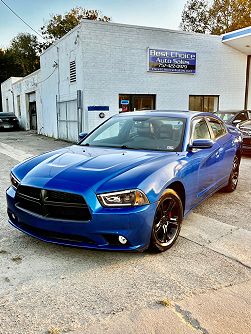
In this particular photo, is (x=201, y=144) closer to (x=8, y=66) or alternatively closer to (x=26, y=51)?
(x=8, y=66)

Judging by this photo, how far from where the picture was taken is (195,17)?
3856 cm

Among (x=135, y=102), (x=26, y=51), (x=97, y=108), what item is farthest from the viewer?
(x=26, y=51)

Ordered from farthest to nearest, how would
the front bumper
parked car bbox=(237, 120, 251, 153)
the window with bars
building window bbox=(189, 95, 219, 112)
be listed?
building window bbox=(189, 95, 219, 112)
the window with bars
parked car bbox=(237, 120, 251, 153)
the front bumper

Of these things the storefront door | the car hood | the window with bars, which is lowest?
the car hood

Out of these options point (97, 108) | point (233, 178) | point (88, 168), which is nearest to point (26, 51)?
point (97, 108)

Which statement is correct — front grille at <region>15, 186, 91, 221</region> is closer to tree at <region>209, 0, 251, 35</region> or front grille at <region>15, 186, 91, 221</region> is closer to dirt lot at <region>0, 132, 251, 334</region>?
dirt lot at <region>0, 132, 251, 334</region>

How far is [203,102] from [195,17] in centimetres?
2649

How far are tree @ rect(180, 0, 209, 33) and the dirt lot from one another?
38091 mm

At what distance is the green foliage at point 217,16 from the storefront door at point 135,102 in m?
22.0

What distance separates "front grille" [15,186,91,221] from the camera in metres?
3.07

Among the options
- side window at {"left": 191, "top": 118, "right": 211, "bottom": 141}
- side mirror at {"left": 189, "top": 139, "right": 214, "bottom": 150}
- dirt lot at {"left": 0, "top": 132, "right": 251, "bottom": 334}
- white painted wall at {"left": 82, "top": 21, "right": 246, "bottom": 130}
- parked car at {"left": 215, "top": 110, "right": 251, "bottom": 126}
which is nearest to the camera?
dirt lot at {"left": 0, "top": 132, "right": 251, "bottom": 334}

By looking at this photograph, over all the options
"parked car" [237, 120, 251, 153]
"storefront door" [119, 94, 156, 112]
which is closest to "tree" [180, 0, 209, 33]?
"storefront door" [119, 94, 156, 112]

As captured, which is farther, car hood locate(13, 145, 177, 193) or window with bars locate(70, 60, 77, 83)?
window with bars locate(70, 60, 77, 83)

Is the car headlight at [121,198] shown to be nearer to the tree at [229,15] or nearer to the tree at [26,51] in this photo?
the tree at [229,15]
